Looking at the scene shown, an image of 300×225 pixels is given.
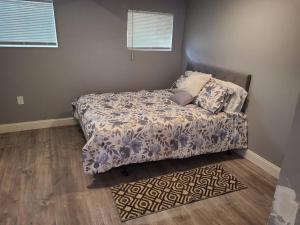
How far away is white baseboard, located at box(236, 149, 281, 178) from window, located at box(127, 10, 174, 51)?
87.9 inches

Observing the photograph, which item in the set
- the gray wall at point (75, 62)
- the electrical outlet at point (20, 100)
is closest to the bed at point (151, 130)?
the gray wall at point (75, 62)

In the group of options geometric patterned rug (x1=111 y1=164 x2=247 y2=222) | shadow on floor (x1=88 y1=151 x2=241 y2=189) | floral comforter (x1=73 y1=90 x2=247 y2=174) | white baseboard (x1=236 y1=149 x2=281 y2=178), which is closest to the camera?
geometric patterned rug (x1=111 y1=164 x2=247 y2=222)

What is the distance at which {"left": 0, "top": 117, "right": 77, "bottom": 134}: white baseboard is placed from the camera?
333cm

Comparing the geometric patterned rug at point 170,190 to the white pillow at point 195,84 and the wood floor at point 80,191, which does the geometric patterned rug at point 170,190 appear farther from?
the white pillow at point 195,84

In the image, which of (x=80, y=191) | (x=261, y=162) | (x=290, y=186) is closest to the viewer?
(x=290, y=186)

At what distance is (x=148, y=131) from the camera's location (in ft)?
7.76

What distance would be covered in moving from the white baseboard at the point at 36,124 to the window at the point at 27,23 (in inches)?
45.8

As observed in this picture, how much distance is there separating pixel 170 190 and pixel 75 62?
2.42 m

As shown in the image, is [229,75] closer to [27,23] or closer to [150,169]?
[150,169]

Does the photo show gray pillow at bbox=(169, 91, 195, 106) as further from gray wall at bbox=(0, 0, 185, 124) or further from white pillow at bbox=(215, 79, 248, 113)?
gray wall at bbox=(0, 0, 185, 124)

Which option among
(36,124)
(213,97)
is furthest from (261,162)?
(36,124)

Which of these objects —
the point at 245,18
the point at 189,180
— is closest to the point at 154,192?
the point at 189,180

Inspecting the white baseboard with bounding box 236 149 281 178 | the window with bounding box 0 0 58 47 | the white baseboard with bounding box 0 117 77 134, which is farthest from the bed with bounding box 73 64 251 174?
the window with bounding box 0 0 58 47

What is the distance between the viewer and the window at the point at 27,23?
3.00 m
